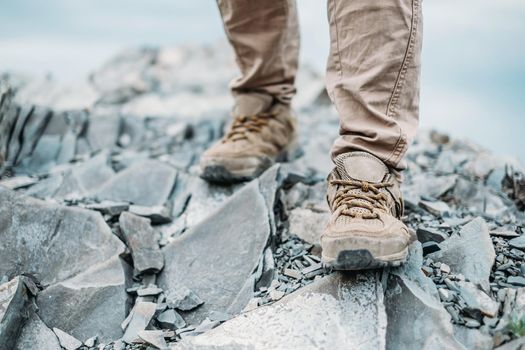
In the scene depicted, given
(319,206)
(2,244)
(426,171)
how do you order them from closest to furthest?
(2,244) < (319,206) < (426,171)

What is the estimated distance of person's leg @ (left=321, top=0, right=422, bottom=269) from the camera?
168cm

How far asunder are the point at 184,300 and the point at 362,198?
0.82 meters

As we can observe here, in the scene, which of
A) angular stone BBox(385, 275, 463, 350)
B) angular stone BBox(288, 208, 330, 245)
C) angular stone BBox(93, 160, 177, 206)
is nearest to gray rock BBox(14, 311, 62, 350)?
angular stone BBox(93, 160, 177, 206)

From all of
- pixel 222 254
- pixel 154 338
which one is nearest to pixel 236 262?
pixel 222 254

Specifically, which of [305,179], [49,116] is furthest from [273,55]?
[49,116]

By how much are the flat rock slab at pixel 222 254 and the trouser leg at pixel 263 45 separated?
607mm

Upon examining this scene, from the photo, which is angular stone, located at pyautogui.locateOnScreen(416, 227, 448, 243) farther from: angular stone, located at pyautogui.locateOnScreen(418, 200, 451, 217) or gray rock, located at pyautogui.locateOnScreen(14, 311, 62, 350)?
gray rock, located at pyautogui.locateOnScreen(14, 311, 62, 350)

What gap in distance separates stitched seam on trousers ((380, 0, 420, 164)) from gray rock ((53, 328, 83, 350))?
1350mm

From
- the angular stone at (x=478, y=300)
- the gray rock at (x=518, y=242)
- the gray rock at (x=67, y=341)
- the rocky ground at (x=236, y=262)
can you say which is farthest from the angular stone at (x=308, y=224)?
the gray rock at (x=67, y=341)

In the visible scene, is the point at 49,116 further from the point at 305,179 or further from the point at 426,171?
the point at 426,171

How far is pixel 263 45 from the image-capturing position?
8.19 ft

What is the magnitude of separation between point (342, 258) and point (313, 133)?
3396mm

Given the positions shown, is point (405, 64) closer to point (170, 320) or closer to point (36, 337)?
point (170, 320)

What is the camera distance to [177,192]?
2.81 meters
